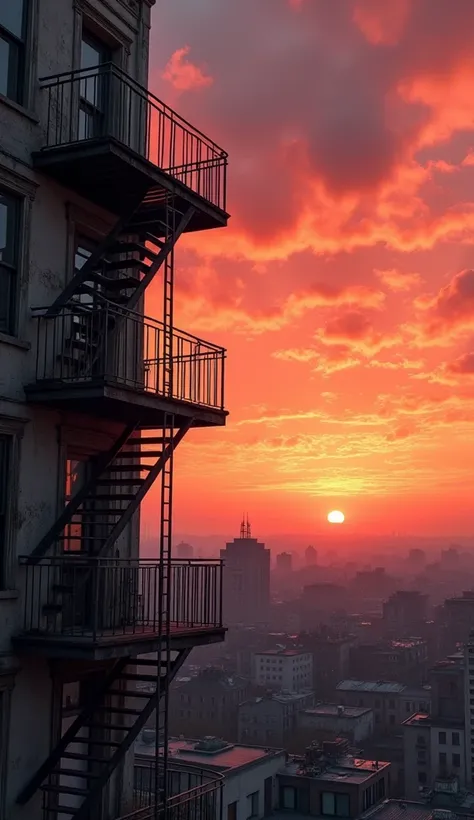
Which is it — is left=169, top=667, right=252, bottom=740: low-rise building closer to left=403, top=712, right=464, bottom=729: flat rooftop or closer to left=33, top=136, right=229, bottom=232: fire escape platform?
left=403, top=712, right=464, bottom=729: flat rooftop

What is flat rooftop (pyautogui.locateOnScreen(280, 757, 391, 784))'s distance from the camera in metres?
75.0

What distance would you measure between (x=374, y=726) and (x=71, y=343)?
459 ft

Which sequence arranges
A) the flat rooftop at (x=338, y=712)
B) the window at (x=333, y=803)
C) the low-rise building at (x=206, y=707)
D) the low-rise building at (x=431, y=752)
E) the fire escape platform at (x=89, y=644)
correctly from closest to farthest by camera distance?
the fire escape platform at (x=89, y=644) < the window at (x=333, y=803) < the low-rise building at (x=431, y=752) < the flat rooftop at (x=338, y=712) < the low-rise building at (x=206, y=707)

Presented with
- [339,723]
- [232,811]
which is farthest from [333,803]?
[339,723]

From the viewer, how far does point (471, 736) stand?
110 meters

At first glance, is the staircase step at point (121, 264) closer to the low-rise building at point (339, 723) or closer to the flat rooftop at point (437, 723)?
the flat rooftop at point (437, 723)

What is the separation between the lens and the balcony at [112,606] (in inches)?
473

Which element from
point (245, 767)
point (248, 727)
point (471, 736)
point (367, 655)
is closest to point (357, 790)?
point (245, 767)

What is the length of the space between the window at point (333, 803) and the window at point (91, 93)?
6848 cm

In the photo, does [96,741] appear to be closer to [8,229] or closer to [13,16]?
[8,229]

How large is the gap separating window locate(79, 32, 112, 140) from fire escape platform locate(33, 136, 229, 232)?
1061 mm

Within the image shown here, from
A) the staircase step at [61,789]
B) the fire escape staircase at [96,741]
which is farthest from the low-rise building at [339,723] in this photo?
the staircase step at [61,789]

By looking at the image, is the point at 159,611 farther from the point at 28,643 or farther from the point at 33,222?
the point at 33,222

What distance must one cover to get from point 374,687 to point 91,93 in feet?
486
